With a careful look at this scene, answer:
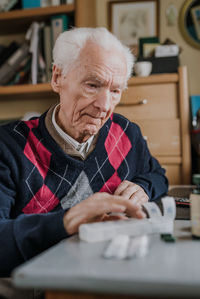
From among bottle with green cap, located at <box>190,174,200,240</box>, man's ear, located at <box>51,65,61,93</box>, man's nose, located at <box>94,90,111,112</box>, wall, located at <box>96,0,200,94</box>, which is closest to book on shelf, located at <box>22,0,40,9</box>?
wall, located at <box>96,0,200,94</box>

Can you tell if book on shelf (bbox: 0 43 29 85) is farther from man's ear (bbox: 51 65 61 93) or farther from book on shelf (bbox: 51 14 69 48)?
man's ear (bbox: 51 65 61 93)

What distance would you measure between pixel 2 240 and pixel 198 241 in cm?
42

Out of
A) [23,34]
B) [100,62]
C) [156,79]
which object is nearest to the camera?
[100,62]

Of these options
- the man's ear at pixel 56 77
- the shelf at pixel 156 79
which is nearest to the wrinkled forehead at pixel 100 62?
the man's ear at pixel 56 77

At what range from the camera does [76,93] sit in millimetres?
1148

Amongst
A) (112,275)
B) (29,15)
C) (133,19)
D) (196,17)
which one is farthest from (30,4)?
(112,275)

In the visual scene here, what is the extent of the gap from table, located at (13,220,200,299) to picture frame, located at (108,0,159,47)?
7.12 ft

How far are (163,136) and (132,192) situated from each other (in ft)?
3.61

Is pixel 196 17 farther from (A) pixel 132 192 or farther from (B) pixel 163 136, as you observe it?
(A) pixel 132 192

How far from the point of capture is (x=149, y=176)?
1380 mm

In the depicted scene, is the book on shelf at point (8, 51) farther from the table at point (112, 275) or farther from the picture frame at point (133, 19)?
the table at point (112, 275)

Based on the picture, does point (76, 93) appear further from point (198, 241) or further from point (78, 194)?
point (198, 241)

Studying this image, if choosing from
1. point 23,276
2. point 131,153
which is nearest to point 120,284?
point 23,276

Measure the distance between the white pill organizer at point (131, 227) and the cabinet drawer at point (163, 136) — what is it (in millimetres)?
1328
